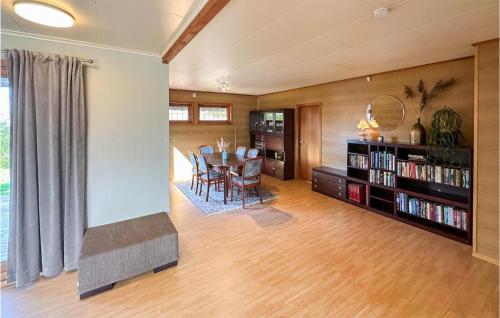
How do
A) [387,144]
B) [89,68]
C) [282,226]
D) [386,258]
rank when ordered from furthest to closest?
[387,144], [282,226], [386,258], [89,68]

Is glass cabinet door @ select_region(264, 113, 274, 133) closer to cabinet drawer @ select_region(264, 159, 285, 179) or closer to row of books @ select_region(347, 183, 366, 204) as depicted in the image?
cabinet drawer @ select_region(264, 159, 285, 179)

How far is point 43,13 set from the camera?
175cm

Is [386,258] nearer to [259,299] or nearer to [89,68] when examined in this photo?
[259,299]

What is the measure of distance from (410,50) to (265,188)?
149 inches

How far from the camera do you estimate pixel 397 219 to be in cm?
377

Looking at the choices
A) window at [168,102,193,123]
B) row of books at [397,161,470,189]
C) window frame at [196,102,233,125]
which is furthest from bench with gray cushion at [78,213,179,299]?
window frame at [196,102,233,125]

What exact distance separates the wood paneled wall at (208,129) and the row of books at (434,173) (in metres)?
4.96

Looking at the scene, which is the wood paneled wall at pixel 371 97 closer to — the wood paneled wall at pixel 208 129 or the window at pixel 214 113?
the wood paneled wall at pixel 208 129

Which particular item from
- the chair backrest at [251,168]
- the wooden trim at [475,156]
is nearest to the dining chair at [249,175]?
the chair backrest at [251,168]

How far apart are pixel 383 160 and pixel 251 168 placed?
2.29 m

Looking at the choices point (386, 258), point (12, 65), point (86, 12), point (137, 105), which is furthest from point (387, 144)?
point (12, 65)

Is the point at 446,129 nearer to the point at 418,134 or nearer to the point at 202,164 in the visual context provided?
the point at 418,134

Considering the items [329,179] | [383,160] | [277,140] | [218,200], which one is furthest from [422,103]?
[218,200]

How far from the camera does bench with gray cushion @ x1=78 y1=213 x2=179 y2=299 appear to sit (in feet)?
6.77
